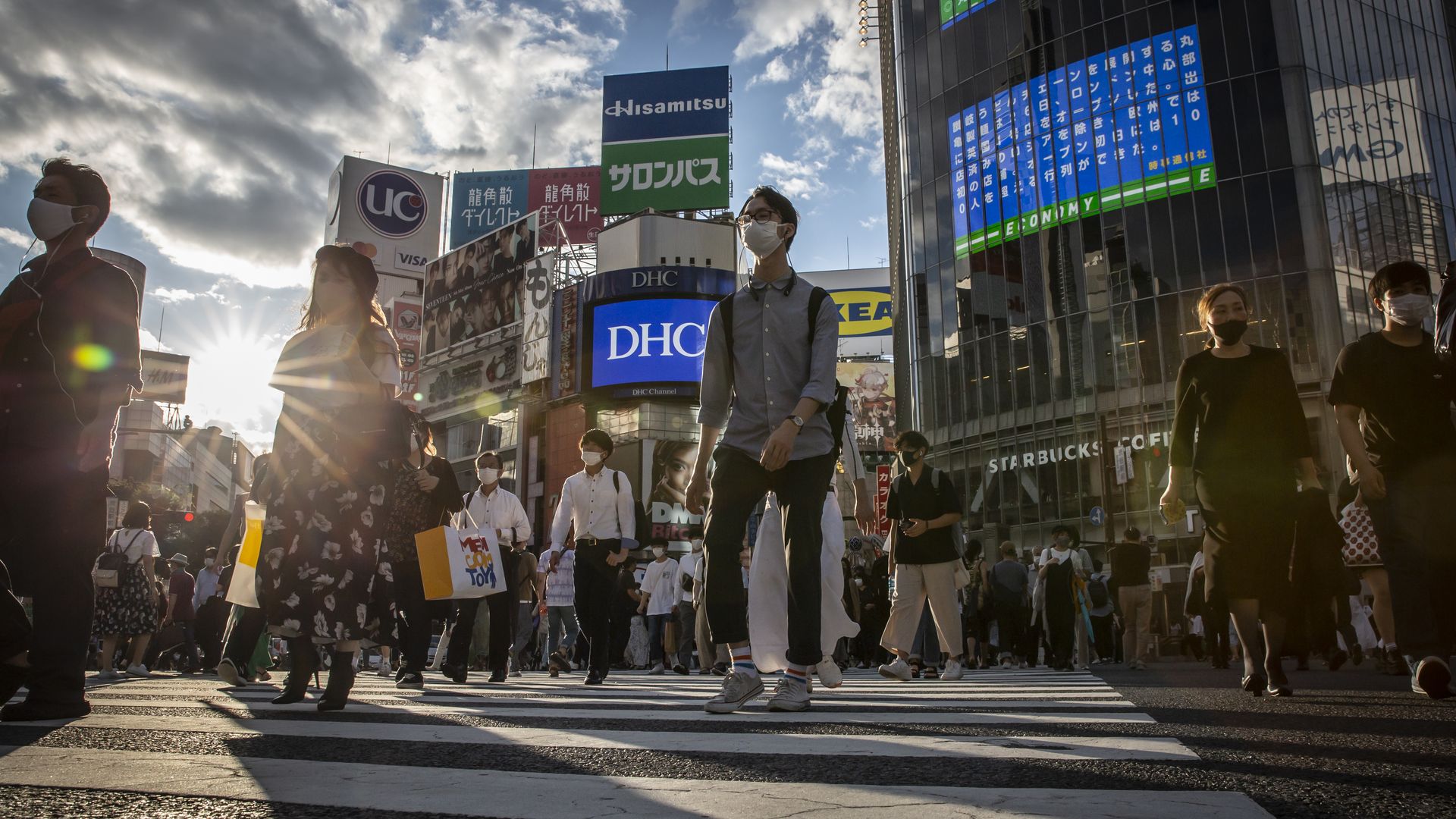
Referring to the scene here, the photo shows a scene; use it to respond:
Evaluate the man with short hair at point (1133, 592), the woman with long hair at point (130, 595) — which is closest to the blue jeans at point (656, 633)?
the man with short hair at point (1133, 592)

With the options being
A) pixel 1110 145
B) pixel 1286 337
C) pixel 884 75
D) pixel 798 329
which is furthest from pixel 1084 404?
pixel 798 329

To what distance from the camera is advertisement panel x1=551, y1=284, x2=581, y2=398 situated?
46.8 metres

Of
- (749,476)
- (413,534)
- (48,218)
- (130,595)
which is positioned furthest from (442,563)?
(130,595)

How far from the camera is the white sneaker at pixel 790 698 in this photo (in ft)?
12.1

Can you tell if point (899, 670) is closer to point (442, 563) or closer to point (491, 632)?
point (491, 632)

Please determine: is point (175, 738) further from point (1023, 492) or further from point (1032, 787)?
point (1023, 492)

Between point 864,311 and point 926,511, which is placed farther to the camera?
point 864,311

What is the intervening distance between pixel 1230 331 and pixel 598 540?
4548 millimetres

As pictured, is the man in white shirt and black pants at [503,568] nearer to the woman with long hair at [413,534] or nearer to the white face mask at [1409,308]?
the woman with long hair at [413,534]

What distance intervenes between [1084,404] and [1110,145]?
339 inches

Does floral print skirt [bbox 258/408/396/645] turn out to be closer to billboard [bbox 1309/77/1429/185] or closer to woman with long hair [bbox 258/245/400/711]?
woman with long hair [bbox 258/245/400/711]

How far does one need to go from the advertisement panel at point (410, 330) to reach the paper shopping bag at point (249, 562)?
1886 inches

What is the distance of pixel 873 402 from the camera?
53781mm

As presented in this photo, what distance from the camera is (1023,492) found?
116 feet
